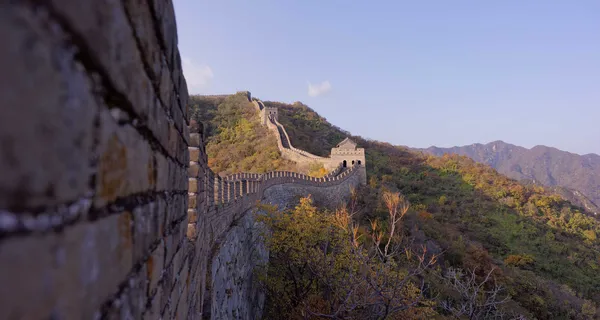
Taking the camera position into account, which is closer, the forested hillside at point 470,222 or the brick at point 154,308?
the brick at point 154,308

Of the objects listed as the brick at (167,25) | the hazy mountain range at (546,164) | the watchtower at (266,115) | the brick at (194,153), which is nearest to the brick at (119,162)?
the brick at (167,25)

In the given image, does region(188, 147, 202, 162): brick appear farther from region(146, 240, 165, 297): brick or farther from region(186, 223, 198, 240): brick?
region(146, 240, 165, 297): brick

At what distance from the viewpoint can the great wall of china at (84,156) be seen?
0.52 m

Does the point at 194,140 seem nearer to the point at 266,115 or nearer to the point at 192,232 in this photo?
the point at 192,232

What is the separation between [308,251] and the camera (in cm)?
1302

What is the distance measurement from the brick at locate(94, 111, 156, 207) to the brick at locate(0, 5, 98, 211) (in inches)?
4.5

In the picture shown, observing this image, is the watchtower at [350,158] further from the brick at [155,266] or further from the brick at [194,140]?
the brick at [155,266]

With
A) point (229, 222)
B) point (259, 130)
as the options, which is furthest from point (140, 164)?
point (259, 130)

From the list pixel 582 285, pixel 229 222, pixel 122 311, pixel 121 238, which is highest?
pixel 121 238

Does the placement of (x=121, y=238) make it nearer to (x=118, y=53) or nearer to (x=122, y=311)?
(x=122, y=311)

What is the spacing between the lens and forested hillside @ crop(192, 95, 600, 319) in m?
19.5

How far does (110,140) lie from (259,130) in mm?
47191

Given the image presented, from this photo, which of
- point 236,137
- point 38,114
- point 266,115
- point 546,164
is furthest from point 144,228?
point 546,164

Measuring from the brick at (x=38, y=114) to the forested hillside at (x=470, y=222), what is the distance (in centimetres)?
1175
